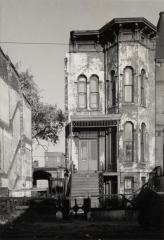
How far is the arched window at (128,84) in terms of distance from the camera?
1096 inches

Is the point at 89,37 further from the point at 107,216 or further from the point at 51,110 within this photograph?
the point at 51,110

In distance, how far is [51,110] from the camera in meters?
48.1

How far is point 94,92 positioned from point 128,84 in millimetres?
2215

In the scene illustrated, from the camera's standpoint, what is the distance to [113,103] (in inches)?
1107

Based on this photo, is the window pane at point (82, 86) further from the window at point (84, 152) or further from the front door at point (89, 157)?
the window at point (84, 152)

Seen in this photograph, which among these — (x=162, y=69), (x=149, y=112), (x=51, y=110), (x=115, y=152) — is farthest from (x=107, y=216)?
(x=51, y=110)

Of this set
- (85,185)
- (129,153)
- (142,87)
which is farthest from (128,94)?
(85,185)

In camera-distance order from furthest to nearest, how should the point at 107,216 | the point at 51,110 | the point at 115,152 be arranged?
Answer: the point at 51,110, the point at 115,152, the point at 107,216

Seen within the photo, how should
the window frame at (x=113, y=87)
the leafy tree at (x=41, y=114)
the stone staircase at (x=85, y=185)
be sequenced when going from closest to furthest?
the stone staircase at (x=85, y=185) < the window frame at (x=113, y=87) < the leafy tree at (x=41, y=114)

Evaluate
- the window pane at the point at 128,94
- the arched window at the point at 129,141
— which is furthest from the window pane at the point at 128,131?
the window pane at the point at 128,94

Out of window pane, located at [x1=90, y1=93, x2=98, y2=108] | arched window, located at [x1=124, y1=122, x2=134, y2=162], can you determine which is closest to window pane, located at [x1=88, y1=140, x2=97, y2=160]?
arched window, located at [x1=124, y1=122, x2=134, y2=162]

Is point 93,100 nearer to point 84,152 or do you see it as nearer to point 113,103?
point 113,103

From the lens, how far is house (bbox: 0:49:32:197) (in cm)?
2353

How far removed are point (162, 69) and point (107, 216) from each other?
38.8 ft
